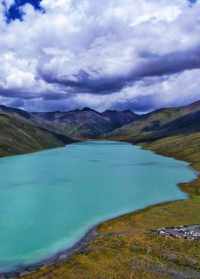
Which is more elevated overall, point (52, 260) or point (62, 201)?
point (62, 201)

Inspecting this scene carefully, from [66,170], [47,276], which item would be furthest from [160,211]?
[66,170]

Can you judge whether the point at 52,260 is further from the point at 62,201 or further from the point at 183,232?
the point at 62,201

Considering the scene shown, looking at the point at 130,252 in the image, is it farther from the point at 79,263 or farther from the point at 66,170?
the point at 66,170

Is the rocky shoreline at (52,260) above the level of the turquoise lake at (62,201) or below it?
below

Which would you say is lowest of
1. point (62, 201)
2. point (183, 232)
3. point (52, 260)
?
point (52, 260)

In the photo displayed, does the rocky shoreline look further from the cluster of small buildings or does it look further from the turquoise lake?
the cluster of small buildings

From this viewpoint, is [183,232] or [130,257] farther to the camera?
[183,232]

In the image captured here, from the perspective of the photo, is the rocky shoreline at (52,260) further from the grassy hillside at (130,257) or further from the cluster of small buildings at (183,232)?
the cluster of small buildings at (183,232)

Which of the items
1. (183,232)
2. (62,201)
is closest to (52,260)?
(183,232)

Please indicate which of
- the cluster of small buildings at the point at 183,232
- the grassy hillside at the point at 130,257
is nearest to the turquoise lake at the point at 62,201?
the grassy hillside at the point at 130,257
